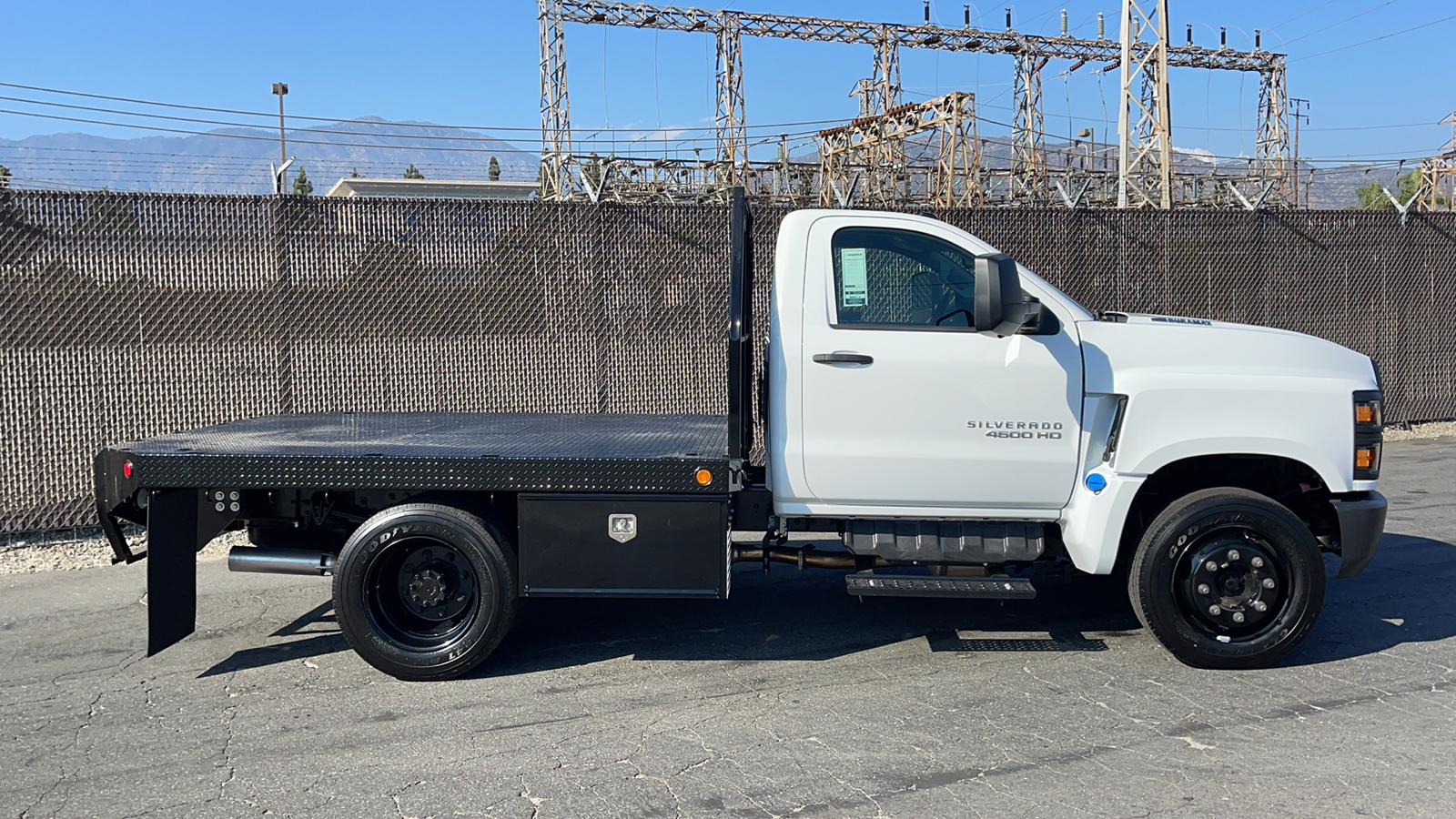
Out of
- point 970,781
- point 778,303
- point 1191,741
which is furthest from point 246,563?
point 1191,741

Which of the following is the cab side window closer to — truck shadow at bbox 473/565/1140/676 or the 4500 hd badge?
the 4500 hd badge

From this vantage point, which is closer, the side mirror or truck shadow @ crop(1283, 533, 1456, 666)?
the side mirror

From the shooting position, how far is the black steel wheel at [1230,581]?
5.32 metres

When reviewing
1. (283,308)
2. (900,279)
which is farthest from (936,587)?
(283,308)

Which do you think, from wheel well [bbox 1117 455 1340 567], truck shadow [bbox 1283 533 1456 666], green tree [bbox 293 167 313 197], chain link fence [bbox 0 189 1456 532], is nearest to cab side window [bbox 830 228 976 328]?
wheel well [bbox 1117 455 1340 567]

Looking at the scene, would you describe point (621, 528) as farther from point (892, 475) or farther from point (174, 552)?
point (174, 552)

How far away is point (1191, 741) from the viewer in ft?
14.8

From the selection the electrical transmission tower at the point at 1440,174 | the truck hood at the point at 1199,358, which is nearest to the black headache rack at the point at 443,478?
the truck hood at the point at 1199,358

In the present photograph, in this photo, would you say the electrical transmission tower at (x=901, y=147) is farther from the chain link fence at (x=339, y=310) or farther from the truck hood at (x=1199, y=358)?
the truck hood at (x=1199, y=358)

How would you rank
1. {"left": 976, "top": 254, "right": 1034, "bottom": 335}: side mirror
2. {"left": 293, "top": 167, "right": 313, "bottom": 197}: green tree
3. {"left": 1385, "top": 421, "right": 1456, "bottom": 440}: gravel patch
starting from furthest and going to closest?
{"left": 1385, "top": 421, "right": 1456, "bottom": 440}: gravel patch → {"left": 293, "top": 167, "right": 313, "bottom": 197}: green tree → {"left": 976, "top": 254, "right": 1034, "bottom": 335}: side mirror

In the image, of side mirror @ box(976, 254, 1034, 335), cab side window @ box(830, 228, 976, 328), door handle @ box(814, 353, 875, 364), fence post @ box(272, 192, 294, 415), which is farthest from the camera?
fence post @ box(272, 192, 294, 415)

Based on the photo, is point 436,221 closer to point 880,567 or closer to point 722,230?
point 722,230

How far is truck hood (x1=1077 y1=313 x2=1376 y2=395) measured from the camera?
537 centimetres

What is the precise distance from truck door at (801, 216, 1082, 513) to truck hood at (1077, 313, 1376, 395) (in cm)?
16
